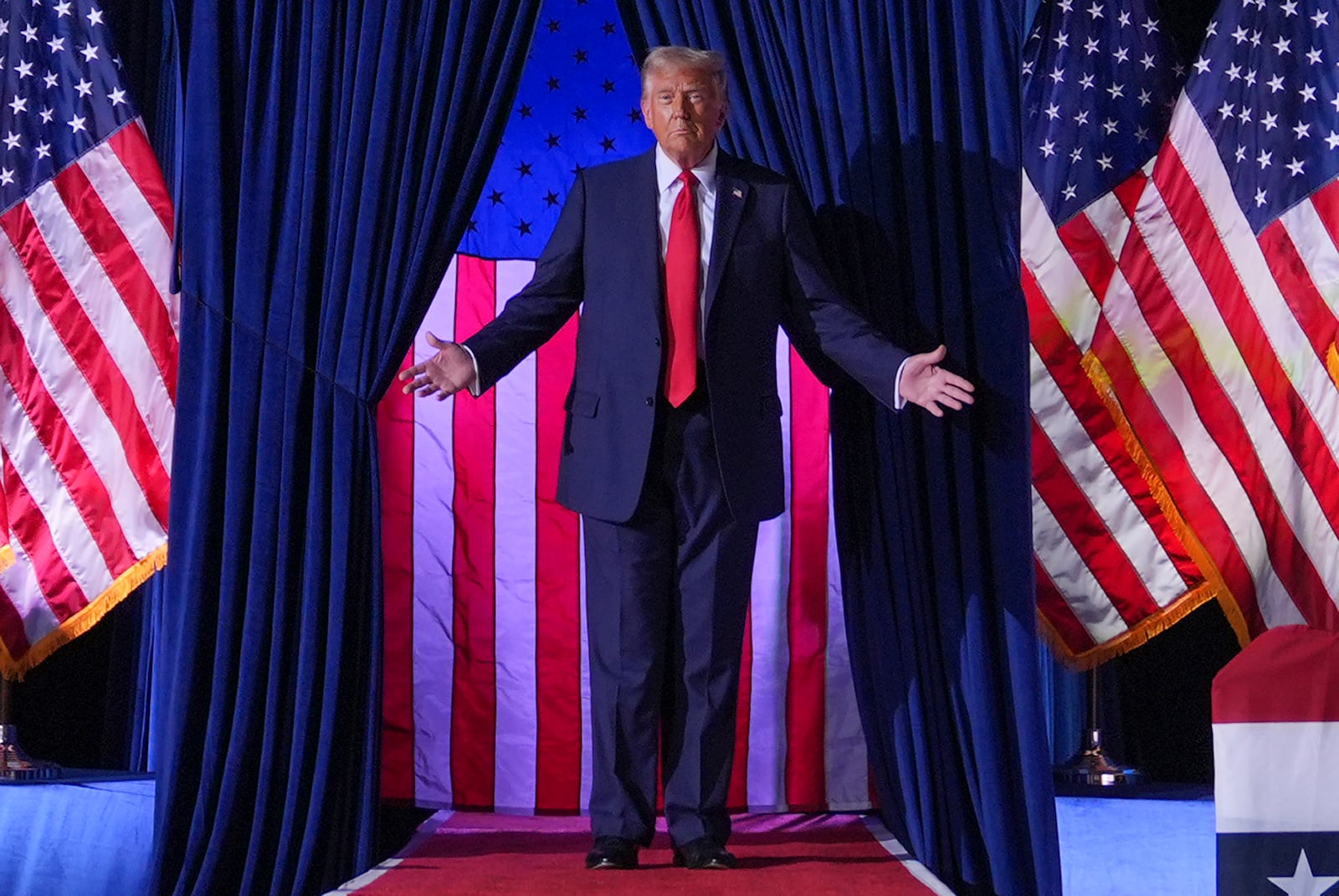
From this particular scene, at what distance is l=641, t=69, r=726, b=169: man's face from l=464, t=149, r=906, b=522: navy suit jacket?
0.09m

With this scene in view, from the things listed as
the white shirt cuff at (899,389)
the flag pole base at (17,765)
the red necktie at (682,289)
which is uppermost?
the red necktie at (682,289)

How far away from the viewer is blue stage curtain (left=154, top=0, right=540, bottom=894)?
324 centimetres

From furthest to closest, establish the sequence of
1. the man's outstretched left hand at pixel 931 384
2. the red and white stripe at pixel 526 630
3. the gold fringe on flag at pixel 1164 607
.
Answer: the red and white stripe at pixel 526 630 < the gold fringe on flag at pixel 1164 607 < the man's outstretched left hand at pixel 931 384

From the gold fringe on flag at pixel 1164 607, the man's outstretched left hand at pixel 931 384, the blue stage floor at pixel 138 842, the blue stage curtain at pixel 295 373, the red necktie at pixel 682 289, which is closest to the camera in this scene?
the man's outstretched left hand at pixel 931 384

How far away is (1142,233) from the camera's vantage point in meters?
3.78

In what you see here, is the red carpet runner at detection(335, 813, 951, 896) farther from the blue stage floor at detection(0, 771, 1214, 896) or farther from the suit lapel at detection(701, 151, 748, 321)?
the suit lapel at detection(701, 151, 748, 321)

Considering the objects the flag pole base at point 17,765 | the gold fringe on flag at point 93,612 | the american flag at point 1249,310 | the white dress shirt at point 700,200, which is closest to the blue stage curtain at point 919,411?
the white dress shirt at point 700,200

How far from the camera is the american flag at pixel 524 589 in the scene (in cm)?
380

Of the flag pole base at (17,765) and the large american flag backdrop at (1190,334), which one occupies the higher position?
the large american flag backdrop at (1190,334)

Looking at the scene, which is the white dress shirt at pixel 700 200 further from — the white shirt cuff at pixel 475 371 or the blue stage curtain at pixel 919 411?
the blue stage curtain at pixel 919 411

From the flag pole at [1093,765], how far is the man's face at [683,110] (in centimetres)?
166

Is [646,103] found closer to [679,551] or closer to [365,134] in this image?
[365,134]

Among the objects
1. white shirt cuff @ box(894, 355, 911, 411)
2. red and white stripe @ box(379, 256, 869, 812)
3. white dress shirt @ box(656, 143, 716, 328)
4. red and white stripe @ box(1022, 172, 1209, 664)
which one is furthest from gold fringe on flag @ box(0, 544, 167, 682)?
red and white stripe @ box(1022, 172, 1209, 664)

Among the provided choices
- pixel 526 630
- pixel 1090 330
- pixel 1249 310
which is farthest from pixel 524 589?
pixel 1249 310
